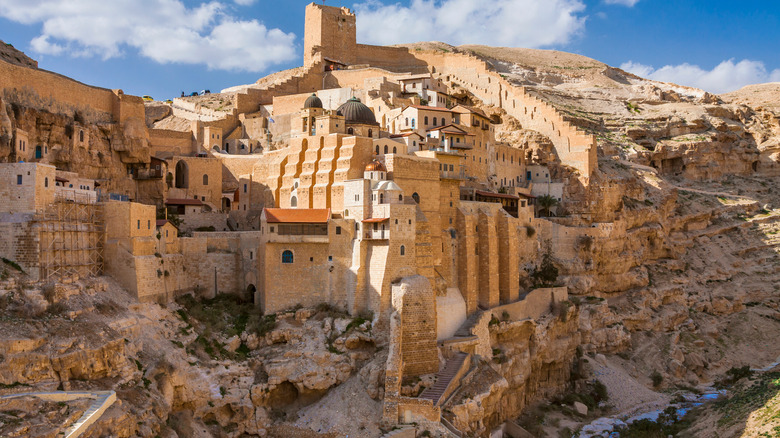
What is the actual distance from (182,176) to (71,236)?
1522cm

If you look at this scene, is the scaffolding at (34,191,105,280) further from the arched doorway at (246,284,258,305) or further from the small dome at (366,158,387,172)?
the small dome at (366,158,387,172)

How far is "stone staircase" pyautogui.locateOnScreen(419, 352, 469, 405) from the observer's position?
107 feet

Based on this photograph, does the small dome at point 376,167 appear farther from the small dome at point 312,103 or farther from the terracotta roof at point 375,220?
the small dome at point 312,103

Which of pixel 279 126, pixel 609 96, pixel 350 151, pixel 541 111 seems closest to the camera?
pixel 350 151

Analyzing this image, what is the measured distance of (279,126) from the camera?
5253 centimetres

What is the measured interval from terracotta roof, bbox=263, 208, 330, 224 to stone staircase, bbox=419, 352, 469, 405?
9.93 metres

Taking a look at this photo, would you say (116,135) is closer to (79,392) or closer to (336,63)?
(79,392)

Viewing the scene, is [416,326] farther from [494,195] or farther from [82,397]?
[82,397]

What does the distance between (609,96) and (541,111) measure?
24.4 meters

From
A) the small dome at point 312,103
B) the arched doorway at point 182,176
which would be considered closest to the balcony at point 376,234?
the small dome at point 312,103

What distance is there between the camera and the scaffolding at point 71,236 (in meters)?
29.3

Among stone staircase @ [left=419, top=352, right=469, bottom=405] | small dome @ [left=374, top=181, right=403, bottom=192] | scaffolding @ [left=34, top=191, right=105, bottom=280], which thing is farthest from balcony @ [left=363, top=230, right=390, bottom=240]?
scaffolding @ [left=34, top=191, right=105, bottom=280]

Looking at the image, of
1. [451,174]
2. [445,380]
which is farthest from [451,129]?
[445,380]

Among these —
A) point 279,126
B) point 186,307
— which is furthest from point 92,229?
point 279,126
